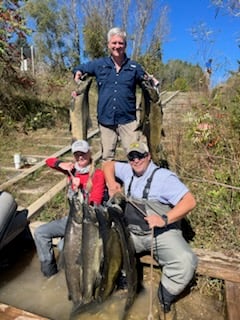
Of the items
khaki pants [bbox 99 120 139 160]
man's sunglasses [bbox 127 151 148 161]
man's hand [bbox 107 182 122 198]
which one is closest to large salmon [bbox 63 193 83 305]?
man's hand [bbox 107 182 122 198]

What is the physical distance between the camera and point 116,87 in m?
4.41

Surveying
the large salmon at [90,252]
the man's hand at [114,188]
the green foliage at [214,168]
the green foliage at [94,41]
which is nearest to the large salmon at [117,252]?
the large salmon at [90,252]

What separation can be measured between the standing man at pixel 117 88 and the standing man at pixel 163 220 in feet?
4.08

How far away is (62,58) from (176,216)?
25.3 metres

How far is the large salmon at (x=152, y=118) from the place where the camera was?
14.9 ft

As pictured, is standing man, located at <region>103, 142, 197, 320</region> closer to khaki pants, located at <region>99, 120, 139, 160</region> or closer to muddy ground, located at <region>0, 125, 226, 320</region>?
muddy ground, located at <region>0, 125, 226, 320</region>

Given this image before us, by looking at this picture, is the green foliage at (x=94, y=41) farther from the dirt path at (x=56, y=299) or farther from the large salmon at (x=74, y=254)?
the large salmon at (x=74, y=254)

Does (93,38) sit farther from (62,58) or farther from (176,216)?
(176,216)

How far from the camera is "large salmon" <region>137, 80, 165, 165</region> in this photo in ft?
14.9

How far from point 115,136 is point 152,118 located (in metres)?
0.54

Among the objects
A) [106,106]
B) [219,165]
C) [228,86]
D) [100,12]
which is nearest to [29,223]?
[106,106]

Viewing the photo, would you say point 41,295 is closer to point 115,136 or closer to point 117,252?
point 117,252

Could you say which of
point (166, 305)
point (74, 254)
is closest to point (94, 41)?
point (74, 254)

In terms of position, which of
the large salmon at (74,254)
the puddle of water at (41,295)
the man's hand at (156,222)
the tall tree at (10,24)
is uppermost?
the tall tree at (10,24)
